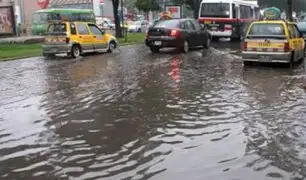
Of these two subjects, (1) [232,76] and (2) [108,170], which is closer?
(2) [108,170]

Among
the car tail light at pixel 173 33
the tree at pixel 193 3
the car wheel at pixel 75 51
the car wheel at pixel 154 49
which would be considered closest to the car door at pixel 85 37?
the car wheel at pixel 75 51

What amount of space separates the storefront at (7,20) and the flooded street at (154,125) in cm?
2057

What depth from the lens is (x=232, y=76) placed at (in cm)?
1599

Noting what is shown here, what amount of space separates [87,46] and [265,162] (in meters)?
18.0

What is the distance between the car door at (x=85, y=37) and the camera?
2383 centimetres

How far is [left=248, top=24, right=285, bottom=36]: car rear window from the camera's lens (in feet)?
59.0

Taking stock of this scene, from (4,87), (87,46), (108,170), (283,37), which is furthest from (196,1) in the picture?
(108,170)

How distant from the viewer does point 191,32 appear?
1027 inches

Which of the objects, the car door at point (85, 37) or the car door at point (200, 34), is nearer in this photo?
the car door at point (85, 37)

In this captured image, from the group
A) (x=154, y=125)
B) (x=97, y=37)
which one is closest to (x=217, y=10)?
(x=97, y=37)

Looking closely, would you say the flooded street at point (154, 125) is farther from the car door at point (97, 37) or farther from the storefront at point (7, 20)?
the storefront at point (7, 20)

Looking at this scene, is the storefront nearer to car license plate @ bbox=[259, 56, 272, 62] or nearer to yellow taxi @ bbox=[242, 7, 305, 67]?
yellow taxi @ bbox=[242, 7, 305, 67]

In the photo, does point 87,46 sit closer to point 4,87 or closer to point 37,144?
point 4,87

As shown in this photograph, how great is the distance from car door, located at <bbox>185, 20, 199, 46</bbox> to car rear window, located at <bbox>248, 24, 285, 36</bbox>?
7.83 meters
